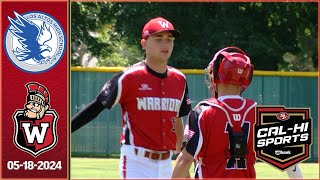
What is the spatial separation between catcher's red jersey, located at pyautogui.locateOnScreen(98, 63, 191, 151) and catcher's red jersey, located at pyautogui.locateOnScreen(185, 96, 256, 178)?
1.85m

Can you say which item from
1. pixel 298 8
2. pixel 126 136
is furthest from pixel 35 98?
pixel 298 8

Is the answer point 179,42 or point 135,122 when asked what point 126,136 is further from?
point 179,42

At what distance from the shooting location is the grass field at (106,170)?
16.0m

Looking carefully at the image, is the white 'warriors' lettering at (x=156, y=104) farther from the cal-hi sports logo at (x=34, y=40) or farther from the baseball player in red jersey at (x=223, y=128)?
the cal-hi sports logo at (x=34, y=40)

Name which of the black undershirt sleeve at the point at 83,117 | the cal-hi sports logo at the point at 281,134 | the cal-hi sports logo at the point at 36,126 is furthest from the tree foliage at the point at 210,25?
the cal-hi sports logo at the point at 281,134

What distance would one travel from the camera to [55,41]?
41.7ft

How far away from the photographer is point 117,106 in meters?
22.4

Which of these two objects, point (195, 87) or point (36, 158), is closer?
point (36, 158)

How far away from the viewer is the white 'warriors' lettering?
799cm

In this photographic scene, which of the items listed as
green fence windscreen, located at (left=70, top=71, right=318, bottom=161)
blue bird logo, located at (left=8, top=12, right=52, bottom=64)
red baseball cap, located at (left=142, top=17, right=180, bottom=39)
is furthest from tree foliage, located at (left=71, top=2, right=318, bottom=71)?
red baseball cap, located at (left=142, top=17, right=180, bottom=39)

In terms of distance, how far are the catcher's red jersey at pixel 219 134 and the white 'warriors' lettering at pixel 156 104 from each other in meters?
1.92

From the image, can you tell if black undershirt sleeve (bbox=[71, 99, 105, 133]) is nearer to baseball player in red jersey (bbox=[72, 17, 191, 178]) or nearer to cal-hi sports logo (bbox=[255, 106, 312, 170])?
baseball player in red jersey (bbox=[72, 17, 191, 178])

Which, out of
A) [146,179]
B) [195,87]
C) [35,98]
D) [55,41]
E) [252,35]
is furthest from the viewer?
[252,35]

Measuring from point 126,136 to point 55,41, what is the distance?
5.00 m
